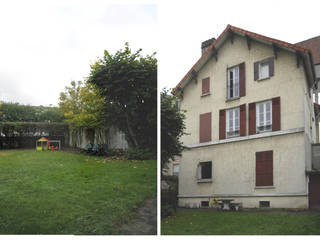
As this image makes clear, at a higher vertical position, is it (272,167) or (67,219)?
(272,167)

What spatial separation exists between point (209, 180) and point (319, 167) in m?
1.57

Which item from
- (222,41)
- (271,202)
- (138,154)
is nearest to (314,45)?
(222,41)

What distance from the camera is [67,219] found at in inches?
209

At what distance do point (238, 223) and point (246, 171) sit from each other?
741mm

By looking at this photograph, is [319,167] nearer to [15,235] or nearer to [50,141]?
[50,141]

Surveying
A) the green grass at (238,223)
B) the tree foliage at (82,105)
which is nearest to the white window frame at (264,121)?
the green grass at (238,223)

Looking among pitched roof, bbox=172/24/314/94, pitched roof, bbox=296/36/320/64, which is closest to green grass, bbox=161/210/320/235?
pitched roof, bbox=172/24/314/94

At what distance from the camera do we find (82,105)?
19.1 ft

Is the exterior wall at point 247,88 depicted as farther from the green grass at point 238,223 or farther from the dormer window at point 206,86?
the green grass at point 238,223

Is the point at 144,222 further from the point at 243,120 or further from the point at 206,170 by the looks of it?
the point at 243,120

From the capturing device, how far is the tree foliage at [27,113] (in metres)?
5.87

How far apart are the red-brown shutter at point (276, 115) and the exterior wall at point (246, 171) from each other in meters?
0.15
